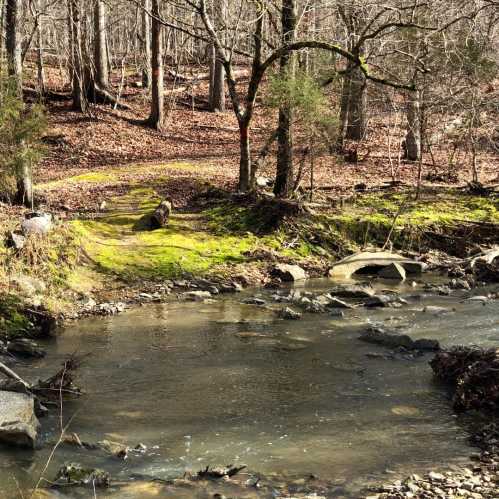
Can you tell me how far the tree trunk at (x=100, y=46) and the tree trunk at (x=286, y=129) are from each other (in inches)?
479

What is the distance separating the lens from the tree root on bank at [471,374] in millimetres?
7492

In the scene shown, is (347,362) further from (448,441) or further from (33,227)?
(33,227)

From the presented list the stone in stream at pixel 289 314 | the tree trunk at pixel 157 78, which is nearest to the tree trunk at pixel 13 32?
the stone in stream at pixel 289 314

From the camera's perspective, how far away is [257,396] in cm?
788

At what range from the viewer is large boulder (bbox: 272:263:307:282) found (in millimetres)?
13547

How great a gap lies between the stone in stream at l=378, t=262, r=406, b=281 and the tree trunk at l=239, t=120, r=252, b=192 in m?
4.17

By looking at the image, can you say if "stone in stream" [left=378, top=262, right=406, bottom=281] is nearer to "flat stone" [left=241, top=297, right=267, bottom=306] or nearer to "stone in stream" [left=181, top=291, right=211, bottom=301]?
"flat stone" [left=241, top=297, right=267, bottom=306]

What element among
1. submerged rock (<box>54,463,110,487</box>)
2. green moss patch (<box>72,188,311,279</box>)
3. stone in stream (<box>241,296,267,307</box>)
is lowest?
stone in stream (<box>241,296,267,307</box>)

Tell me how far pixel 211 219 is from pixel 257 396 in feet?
26.5

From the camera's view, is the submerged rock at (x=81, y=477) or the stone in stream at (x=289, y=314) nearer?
the submerged rock at (x=81, y=477)

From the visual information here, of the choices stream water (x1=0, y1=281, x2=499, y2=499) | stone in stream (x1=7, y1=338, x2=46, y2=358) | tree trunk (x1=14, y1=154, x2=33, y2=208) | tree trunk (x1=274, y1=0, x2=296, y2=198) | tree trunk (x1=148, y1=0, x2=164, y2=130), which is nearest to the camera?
stream water (x1=0, y1=281, x2=499, y2=499)

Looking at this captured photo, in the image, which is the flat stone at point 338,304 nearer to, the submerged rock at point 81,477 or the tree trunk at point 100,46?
the submerged rock at point 81,477

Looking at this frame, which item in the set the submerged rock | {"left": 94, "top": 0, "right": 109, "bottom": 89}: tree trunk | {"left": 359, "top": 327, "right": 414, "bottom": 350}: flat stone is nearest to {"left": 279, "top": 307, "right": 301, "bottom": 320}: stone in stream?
{"left": 359, "top": 327, "right": 414, "bottom": 350}: flat stone

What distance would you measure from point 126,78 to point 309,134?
2211 cm
